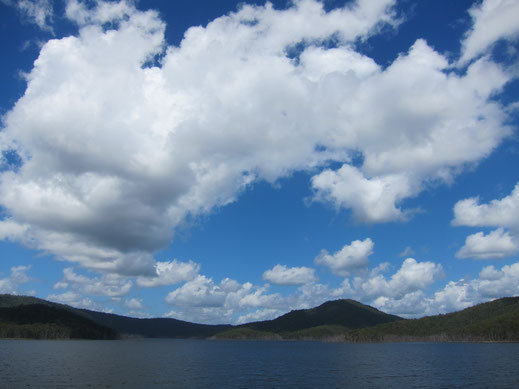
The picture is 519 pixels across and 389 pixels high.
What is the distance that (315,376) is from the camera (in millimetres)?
115688

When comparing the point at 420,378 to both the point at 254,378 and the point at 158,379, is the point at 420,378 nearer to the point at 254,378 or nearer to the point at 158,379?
the point at 254,378

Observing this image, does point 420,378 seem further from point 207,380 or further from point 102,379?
point 102,379

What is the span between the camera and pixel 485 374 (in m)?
116

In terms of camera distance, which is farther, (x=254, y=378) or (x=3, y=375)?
(x=254, y=378)

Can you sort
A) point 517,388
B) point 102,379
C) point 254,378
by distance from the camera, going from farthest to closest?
point 254,378 < point 102,379 < point 517,388

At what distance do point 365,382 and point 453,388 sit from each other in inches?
800

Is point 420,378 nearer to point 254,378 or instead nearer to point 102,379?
point 254,378

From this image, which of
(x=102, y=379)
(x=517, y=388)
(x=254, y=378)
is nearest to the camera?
(x=517, y=388)

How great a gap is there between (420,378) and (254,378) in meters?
44.2

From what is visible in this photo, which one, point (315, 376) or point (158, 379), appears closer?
point (158, 379)

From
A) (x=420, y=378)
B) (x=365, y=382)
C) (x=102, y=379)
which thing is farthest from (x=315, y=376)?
(x=102, y=379)

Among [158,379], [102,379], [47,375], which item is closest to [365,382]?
[158,379]

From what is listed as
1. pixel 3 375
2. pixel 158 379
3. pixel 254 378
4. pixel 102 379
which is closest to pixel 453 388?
pixel 254 378

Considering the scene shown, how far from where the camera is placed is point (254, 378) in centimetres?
10975
